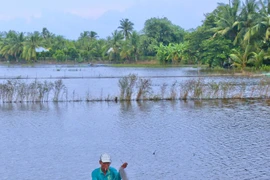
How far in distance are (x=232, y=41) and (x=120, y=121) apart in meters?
40.9

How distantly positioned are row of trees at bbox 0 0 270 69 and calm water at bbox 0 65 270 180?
91.5 feet

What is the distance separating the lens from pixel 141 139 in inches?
561

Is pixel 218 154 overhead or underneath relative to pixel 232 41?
underneath

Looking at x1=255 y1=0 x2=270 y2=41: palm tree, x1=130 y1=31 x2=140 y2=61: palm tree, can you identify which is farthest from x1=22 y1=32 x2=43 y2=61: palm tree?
x1=255 y1=0 x2=270 y2=41: palm tree

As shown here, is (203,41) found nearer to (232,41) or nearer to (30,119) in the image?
(232,41)

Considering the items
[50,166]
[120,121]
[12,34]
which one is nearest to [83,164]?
[50,166]

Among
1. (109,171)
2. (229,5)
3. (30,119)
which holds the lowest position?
(30,119)

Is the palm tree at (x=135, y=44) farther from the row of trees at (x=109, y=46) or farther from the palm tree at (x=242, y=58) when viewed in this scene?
the palm tree at (x=242, y=58)

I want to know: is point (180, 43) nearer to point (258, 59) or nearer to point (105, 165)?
point (258, 59)

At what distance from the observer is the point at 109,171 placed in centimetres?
602

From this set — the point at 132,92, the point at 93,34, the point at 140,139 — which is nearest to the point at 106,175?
the point at 140,139

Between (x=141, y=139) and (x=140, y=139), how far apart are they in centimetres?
3

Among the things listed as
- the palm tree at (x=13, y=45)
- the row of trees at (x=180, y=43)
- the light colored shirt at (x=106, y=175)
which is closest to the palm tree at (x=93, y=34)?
the row of trees at (x=180, y=43)

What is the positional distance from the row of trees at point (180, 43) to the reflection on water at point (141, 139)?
28239 millimetres
